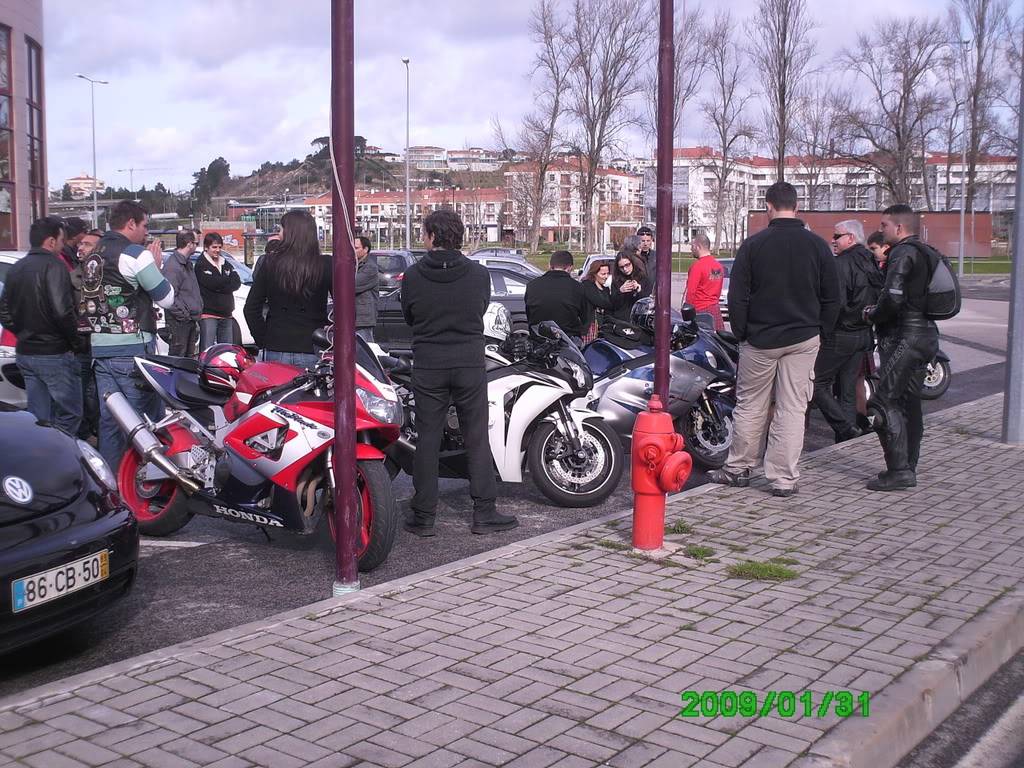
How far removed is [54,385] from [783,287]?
4879mm

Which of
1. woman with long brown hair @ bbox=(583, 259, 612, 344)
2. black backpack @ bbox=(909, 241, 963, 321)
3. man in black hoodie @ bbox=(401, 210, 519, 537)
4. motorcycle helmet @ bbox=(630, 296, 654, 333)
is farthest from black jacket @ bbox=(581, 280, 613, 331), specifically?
man in black hoodie @ bbox=(401, 210, 519, 537)

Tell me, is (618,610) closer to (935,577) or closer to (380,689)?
(380,689)

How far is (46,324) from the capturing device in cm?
732

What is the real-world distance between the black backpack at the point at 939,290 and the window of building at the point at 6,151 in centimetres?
3284

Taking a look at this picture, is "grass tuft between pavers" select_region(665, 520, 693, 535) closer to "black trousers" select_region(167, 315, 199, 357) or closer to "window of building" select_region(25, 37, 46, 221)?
"black trousers" select_region(167, 315, 199, 357)

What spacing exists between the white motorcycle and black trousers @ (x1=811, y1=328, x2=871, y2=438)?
3030mm

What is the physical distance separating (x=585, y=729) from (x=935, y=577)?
262 centimetres

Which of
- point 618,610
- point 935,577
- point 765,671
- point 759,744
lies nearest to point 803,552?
point 935,577

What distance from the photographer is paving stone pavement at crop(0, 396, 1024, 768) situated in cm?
358

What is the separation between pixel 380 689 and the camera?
404 cm

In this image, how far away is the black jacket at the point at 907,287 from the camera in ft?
25.1

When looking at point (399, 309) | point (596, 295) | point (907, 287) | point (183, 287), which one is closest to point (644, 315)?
point (596, 295)
